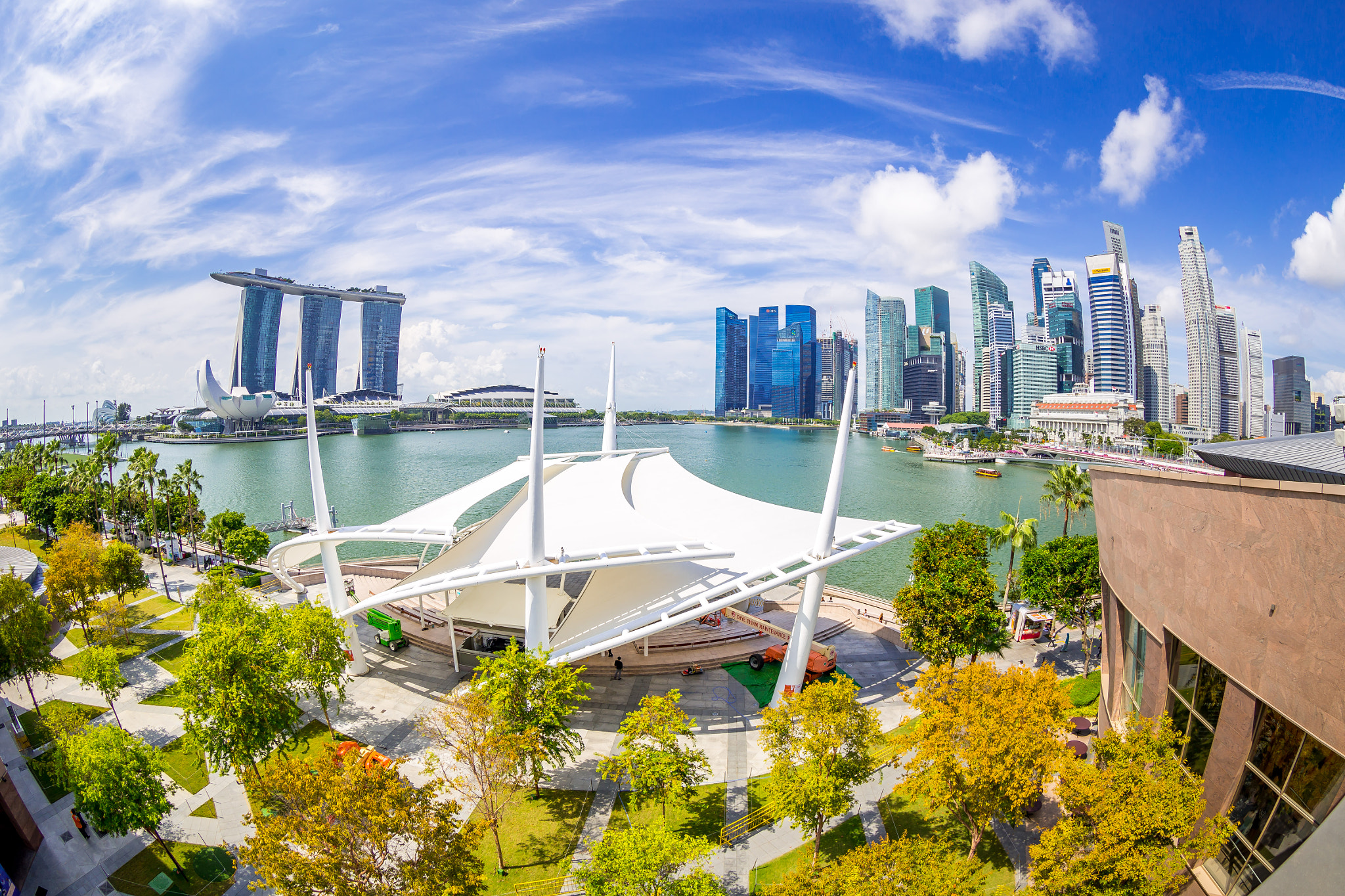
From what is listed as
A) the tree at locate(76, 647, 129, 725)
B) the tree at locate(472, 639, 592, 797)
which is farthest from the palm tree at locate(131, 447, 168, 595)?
the tree at locate(472, 639, 592, 797)

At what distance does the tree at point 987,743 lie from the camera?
37.6 ft

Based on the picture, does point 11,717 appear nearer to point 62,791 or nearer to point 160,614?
point 62,791

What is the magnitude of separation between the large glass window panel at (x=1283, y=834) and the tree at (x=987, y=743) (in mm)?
2856

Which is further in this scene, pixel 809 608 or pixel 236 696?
pixel 809 608

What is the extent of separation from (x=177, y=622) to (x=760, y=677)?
2698cm

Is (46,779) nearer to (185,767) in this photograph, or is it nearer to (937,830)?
(185,767)

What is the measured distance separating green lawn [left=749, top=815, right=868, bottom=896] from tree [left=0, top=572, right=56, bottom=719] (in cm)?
2196

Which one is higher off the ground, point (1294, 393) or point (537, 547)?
point (1294, 393)

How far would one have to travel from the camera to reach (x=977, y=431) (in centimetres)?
16762

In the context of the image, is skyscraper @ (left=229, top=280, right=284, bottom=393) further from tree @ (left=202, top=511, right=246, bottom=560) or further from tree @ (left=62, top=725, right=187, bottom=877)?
tree @ (left=62, top=725, right=187, bottom=877)

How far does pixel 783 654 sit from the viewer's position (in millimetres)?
22438

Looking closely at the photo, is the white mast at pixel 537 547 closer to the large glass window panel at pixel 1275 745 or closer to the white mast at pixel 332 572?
the white mast at pixel 332 572

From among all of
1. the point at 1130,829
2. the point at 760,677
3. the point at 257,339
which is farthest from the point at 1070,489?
the point at 257,339

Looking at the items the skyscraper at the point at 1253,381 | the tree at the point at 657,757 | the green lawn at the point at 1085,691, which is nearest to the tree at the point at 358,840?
the tree at the point at 657,757
